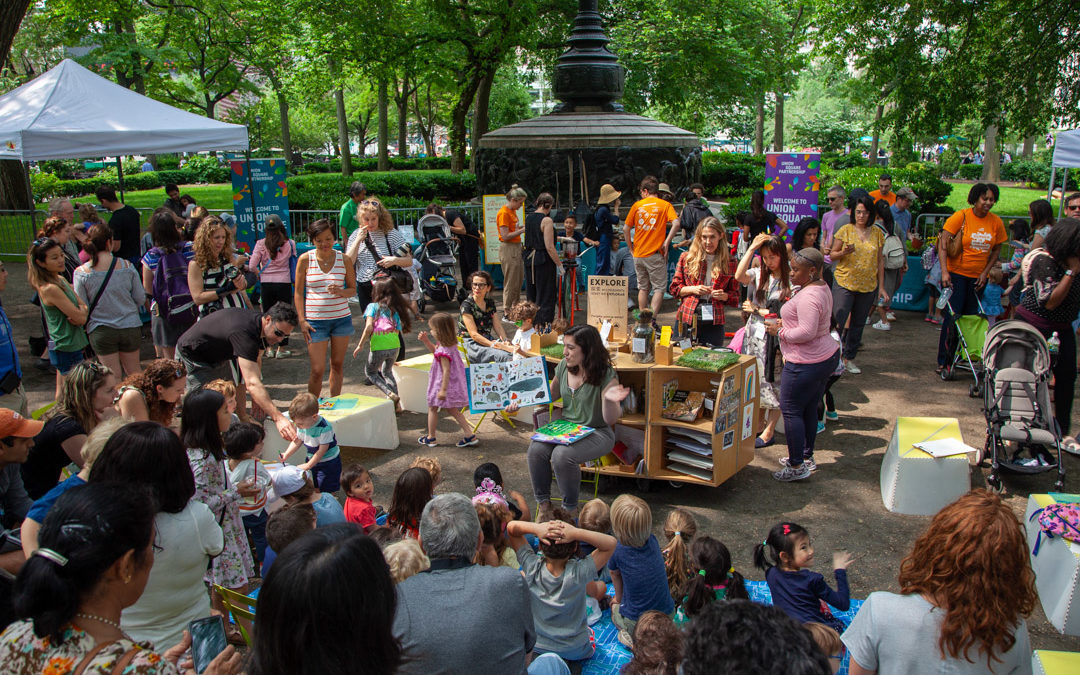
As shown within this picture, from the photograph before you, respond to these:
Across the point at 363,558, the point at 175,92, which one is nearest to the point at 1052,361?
the point at 363,558

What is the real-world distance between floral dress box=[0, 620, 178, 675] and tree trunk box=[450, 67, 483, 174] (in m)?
22.4

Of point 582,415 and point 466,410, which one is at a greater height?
point 582,415

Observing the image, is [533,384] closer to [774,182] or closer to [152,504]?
[152,504]

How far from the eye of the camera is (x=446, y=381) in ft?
22.3

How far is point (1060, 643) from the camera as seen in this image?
427 centimetres

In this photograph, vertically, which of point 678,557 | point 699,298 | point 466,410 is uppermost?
point 699,298

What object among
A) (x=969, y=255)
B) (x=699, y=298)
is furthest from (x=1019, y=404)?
(x=969, y=255)

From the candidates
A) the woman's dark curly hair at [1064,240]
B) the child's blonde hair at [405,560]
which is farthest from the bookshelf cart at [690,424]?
the child's blonde hair at [405,560]

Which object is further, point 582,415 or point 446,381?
point 446,381

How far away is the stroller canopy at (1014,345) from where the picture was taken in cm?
604

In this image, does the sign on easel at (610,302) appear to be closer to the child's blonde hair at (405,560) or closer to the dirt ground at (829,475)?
the dirt ground at (829,475)

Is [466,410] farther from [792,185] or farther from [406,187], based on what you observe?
[406,187]

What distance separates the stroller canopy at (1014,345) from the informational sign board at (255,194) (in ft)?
31.9

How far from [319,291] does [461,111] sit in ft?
65.5
